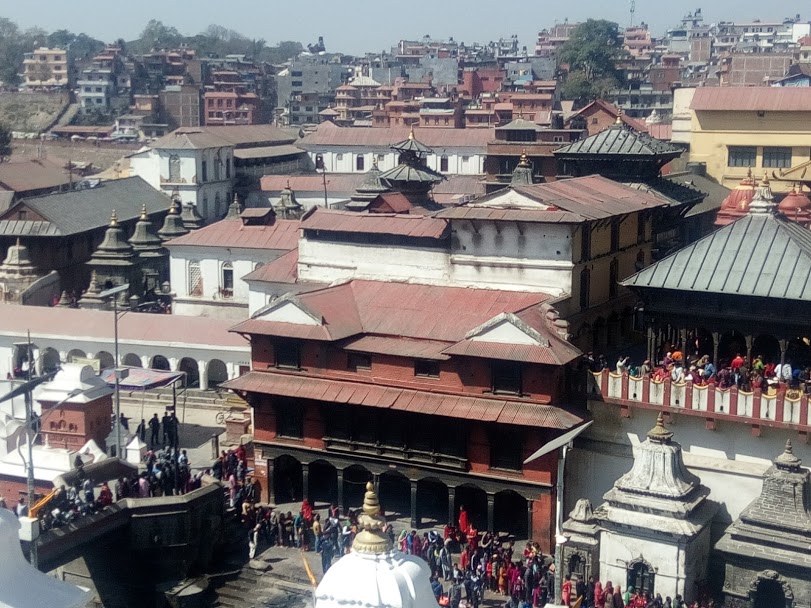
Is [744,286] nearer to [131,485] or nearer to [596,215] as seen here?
[596,215]

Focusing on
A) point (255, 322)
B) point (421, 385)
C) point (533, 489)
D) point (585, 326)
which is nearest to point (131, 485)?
point (255, 322)

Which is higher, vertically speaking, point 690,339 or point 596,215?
point 596,215

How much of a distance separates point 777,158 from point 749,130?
73.9 inches

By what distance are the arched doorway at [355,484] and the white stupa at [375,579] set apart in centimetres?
1875

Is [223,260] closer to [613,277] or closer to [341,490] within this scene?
[613,277]

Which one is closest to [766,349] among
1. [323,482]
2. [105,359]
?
[323,482]

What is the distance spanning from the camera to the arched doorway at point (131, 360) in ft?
Answer: 145

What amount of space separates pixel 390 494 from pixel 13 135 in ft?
318

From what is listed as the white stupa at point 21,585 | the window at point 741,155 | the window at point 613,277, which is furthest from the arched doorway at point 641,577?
the window at point 741,155

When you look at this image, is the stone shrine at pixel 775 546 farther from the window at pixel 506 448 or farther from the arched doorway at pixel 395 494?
the arched doorway at pixel 395 494

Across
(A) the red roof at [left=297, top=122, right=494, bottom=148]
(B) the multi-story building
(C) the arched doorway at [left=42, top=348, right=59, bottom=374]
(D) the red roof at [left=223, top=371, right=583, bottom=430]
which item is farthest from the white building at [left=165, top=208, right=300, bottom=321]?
(B) the multi-story building

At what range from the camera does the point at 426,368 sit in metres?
31.0

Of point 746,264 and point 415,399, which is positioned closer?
point 746,264

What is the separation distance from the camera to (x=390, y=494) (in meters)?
33.2
